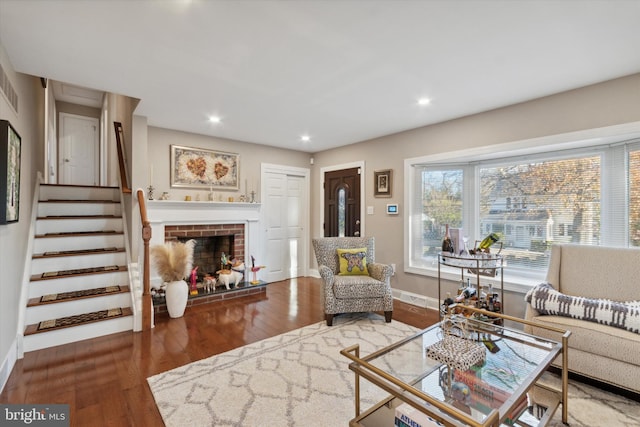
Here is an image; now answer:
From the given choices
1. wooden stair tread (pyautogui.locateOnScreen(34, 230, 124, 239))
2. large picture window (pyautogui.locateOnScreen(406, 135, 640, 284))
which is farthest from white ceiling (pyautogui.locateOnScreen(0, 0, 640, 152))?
wooden stair tread (pyautogui.locateOnScreen(34, 230, 124, 239))

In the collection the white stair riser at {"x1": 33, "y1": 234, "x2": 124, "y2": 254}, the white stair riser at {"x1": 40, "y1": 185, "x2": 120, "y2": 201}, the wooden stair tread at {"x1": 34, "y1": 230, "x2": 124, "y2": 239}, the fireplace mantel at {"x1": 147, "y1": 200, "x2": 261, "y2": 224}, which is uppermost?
the white stair riser at {"x1": 40, "y1": 185, "x2": 120, "y2": 201}

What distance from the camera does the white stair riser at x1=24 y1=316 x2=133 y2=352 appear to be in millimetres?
2529

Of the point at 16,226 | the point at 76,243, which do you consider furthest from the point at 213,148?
the point at 16,226

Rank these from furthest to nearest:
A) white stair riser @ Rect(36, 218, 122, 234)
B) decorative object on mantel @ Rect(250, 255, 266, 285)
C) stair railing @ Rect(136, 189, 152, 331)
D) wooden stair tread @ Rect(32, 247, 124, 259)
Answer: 1. decorative object on mantel @ Rect(250, 255, 266, 285)
2. white stair riser @ Rect(36, 218, 122, 234)
3. wooden stair tread @ Rect(32, 247, 124, 259)
4. stair railing @ Rect(136, 189, 152, 331)

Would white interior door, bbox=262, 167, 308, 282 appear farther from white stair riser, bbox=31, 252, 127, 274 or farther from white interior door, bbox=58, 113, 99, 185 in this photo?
white interior door, bbox=58, 113, 99, 185

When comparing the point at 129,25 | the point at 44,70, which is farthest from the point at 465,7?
the point at 44,70

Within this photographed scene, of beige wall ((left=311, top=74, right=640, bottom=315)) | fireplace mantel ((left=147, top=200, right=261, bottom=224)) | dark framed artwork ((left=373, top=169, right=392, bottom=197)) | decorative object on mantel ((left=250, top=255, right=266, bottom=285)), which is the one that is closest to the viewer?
beige wall ((left=311, top=74, right=640, bottom=315))

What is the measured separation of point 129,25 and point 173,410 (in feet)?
A: 7.78

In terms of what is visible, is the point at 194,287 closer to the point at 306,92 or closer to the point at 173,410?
the point at 173,410

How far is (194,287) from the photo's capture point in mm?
4000

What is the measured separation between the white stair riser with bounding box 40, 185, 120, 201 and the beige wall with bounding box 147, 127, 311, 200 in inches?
38.7

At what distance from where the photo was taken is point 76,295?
9.62ft

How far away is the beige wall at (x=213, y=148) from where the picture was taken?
400cm

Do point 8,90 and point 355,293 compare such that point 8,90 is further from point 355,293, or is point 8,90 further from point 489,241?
point 489,241
